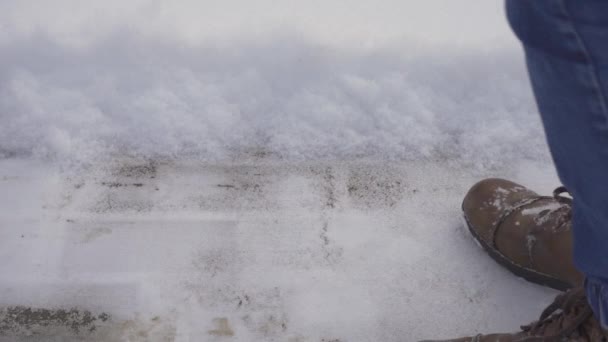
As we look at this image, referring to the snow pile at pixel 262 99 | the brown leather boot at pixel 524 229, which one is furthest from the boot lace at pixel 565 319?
→ the snow pile at pixel 262 99

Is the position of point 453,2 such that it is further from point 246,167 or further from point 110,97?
point 110,97

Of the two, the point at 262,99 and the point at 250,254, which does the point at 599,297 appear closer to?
Answer: the point at 250,254

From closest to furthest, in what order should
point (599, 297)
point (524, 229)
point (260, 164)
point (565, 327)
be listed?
1. point (599, 297)
2. point (565, 327)
3. point (524, 229)
4. point (260, 164)

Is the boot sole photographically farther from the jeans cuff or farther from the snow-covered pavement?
the jeans cuff

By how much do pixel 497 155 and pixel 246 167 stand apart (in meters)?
0.65

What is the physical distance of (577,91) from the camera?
782 millimetres

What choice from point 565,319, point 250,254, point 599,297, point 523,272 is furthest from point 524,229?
point 250,254

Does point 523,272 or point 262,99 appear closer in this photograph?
point 523,272

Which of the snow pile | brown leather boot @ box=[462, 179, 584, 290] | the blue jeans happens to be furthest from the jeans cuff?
the snow pile

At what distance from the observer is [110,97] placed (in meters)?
1.64

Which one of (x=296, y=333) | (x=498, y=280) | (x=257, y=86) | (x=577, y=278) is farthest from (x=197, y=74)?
(x=577, y=278)

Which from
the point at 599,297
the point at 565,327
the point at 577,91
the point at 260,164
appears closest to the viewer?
the point at 577,91

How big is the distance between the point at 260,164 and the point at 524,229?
2.09 feet

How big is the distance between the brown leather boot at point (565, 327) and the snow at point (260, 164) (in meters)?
0.13
